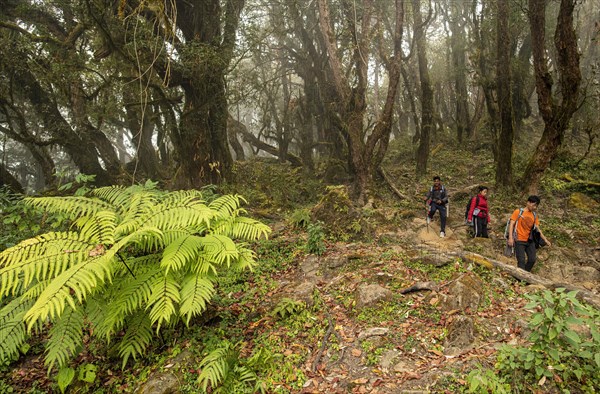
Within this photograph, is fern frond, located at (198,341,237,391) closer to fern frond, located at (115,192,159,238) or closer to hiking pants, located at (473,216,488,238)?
fern frond, located at (115,192,159,238)

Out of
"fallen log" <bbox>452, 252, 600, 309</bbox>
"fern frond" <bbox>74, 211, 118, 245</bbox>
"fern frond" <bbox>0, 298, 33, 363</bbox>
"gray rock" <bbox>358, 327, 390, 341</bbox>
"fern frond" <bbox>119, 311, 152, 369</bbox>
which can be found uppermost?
"fern frond" <bbox>74, 211, 118, 245</bbox>

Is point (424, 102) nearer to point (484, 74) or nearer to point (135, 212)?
point (484, 74)

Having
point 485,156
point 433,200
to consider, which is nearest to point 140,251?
point 433,200

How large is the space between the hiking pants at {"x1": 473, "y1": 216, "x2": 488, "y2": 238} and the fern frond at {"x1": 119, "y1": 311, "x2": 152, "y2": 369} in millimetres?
8637

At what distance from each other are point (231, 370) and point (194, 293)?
99cm

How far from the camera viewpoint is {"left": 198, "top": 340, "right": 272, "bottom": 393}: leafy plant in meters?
3.63

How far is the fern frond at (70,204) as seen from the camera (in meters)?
4.00

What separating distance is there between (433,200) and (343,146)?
626cm

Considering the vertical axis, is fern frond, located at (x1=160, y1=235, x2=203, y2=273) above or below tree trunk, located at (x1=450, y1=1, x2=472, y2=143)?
below

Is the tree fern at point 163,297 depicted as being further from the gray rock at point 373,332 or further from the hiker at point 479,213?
the hiker at point 479,213

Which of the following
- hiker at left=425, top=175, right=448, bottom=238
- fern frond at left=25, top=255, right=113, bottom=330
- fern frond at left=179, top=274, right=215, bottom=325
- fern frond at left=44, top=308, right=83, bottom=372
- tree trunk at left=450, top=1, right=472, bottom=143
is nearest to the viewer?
fern frond at left=25, top=255, right=113, bottom=330

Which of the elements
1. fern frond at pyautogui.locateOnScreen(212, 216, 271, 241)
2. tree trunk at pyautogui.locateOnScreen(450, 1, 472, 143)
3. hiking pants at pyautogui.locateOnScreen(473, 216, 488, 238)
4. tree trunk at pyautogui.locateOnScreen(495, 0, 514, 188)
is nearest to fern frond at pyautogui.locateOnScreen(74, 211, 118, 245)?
fern frond at pyautogui.locateOnScreen(212, 216, 271, 241)

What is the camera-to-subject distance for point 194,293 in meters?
3.69

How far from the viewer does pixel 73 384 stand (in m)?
4.14
